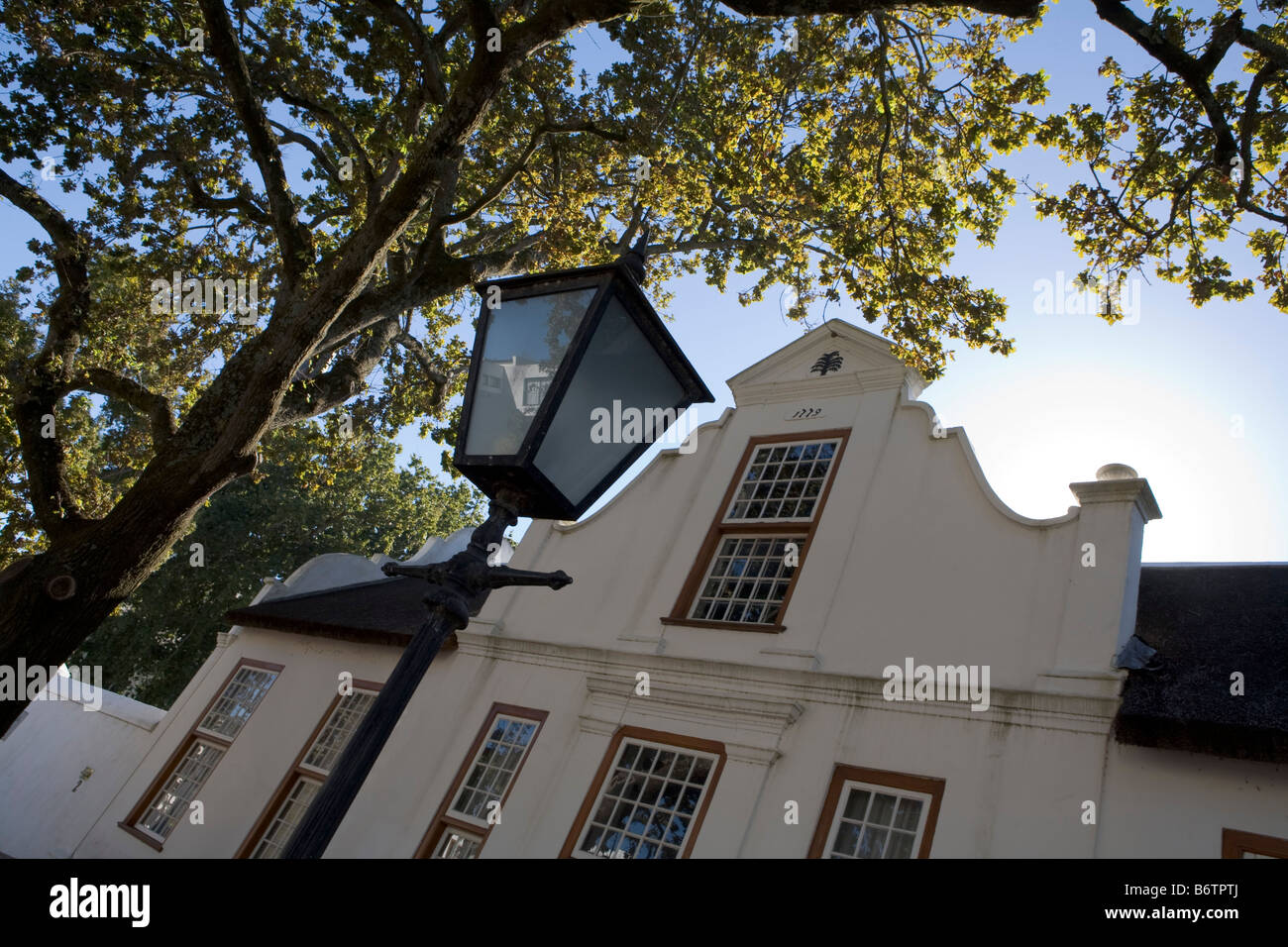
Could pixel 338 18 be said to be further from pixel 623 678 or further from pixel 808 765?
pixel 808 765

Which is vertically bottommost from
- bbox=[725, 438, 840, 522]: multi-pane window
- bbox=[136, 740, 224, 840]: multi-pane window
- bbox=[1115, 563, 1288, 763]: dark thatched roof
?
bbox=[136, 740, 224, 840]: multi-pane window

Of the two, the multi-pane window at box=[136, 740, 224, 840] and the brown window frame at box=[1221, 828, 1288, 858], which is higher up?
the brown window frame at box=[1221, 828, 1288, 858]

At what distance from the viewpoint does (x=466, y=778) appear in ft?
34.0

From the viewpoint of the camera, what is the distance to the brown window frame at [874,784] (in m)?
7.48

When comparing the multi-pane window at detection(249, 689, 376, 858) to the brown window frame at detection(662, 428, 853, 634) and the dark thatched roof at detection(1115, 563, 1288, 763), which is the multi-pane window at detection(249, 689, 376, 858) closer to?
the brown window frame at detection(662, 428, 853, 634)

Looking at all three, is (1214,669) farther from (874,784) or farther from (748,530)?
(748,530)

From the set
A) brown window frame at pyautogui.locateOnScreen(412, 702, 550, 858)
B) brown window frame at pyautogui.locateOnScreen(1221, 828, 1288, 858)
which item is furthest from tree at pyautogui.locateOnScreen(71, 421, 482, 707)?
brown window frame at pyautogui.locateOnScreen(1221, 828, 1288, 858)

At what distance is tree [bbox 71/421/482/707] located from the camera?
2967 centimetres

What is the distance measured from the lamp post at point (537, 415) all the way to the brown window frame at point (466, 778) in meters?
7.28

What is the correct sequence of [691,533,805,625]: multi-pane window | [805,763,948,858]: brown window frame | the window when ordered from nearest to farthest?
[805,763,948,858]: brown window frame
the window
[691,533,805,625]: multi-pane window

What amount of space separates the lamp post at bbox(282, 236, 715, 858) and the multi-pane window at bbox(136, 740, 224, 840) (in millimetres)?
12739

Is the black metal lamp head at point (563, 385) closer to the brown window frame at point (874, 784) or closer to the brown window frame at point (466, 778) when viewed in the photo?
the brown window frame at point (874, 784)
